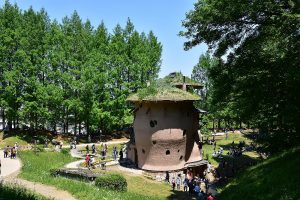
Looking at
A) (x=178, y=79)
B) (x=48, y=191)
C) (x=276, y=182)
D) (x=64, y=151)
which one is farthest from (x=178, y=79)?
(x=276, y=182)

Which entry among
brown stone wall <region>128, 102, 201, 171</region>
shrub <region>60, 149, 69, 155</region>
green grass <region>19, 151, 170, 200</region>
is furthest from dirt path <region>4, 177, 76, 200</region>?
shrub <region>60, 149, 69, 155</region>

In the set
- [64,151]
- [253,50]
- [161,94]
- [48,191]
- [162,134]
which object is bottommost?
[48,191]

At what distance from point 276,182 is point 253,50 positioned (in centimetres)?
662

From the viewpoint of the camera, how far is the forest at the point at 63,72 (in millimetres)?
47781

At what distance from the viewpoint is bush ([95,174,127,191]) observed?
25.3 meters

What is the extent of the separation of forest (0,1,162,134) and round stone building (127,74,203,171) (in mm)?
14868

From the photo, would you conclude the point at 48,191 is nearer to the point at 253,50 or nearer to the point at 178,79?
the point at 253,50

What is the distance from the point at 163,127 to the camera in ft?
118

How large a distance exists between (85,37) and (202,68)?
26.5 meters

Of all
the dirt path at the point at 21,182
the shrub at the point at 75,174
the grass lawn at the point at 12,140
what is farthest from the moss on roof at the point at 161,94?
the grass lawn at the point at 12,140

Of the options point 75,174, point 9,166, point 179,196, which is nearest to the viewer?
point 179,196

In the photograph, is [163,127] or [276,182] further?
[163,127]

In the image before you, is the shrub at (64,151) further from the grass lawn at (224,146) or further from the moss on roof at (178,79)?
the grass lawn at (224,146)

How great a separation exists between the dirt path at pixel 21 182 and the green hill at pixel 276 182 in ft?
32.5
